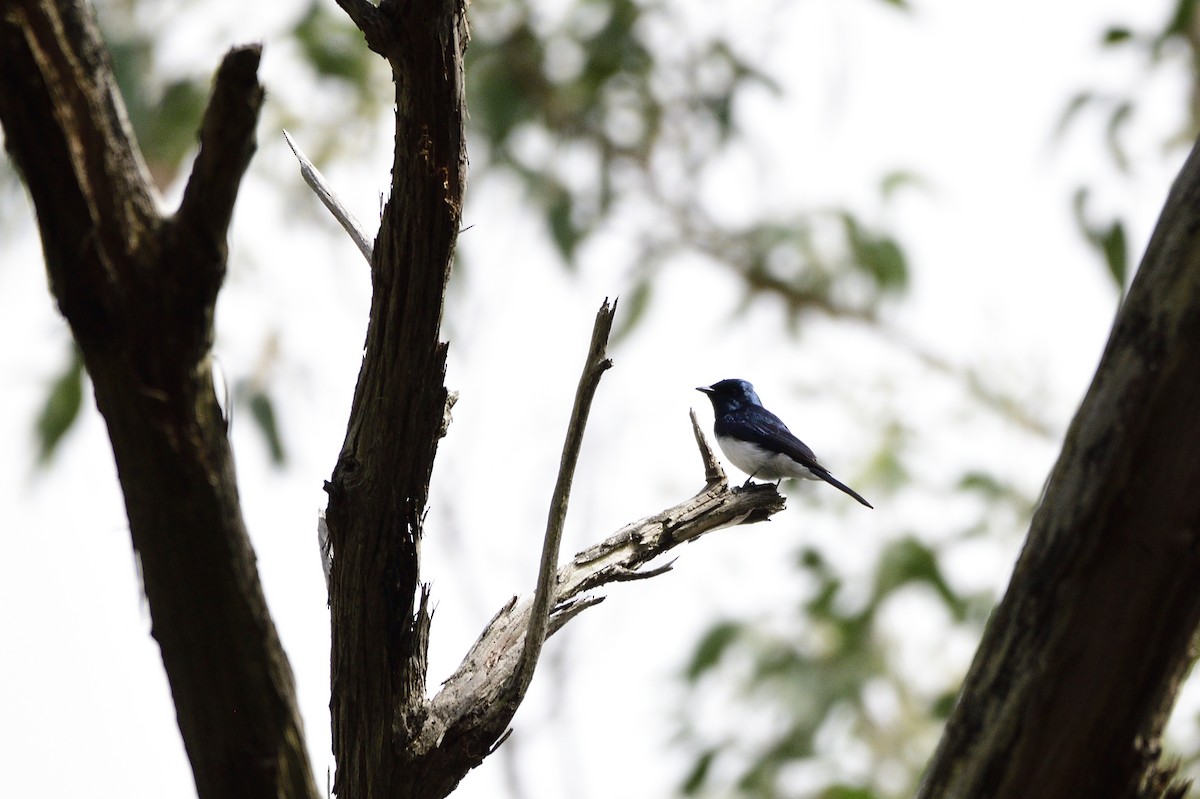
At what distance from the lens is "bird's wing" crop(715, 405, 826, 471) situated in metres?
6.31

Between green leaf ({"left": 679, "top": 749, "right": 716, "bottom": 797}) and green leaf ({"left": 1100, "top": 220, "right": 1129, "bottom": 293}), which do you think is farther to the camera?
green leaf ({"left": 679, "top": 749, "right": 716, "bottom": 797})

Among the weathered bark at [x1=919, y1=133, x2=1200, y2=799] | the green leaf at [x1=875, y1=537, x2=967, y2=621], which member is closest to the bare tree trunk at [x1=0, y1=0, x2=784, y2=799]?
the weathered bark at [x1=919, y1=133, x2=1200, y2=799]

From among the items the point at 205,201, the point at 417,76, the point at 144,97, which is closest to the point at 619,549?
the point at 417,76

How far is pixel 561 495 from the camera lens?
267cm

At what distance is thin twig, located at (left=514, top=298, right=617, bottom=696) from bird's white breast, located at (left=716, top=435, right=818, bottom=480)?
3646 millimetres

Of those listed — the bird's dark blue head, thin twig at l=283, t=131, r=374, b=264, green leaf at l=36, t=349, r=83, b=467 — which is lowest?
thin twig at l=283, t=131, r=374, b=264

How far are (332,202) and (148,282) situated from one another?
1210 millimetres

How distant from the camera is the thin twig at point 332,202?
304 centimetres

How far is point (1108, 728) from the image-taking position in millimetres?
2311

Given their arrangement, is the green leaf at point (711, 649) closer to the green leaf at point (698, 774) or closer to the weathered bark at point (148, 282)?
the green leaf at point (698, 774)

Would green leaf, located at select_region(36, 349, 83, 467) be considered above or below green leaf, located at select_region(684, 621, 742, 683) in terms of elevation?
above

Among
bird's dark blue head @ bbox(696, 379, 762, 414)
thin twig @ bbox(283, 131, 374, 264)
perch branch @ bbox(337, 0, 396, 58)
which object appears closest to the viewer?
perch branch @ bbox(337, 0, 396, 58)

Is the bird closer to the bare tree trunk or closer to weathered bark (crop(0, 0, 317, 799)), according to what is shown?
the bare tree trunk

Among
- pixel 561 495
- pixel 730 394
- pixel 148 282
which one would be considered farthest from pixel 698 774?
pixel 148 282
